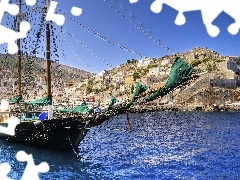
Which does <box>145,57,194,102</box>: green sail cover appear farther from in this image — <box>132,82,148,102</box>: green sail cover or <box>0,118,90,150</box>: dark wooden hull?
<box>0,118,90,150</box>: dark wooden hull

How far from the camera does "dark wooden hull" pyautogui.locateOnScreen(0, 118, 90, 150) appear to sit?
77.0 feet

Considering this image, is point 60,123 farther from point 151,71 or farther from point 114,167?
point 151,71

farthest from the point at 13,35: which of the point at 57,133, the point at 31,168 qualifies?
the point at 57,133

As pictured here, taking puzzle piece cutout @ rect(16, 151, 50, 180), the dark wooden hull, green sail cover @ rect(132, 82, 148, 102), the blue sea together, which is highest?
green sail cover @ rect(132, 82, 148, 102)

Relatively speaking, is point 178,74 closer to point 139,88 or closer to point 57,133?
point 139,88

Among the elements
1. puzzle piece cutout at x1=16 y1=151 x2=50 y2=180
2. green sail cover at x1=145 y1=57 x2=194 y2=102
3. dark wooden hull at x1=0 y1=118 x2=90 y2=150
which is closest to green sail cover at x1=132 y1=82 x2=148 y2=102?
green sail cover at x1=145 y1=57 x2=194 y2=102

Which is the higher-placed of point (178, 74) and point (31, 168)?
point (178, 74)

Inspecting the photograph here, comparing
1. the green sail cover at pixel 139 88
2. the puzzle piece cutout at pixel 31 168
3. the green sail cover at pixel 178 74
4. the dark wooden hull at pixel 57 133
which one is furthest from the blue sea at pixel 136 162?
the green sail cover at pixel 178 74

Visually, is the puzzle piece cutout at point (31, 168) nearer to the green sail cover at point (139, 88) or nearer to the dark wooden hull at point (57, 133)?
the dark wooden hull at point (57, 133)

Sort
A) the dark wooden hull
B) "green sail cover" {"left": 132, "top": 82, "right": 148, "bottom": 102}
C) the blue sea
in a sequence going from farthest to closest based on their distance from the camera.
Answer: the dark wooden hull, the blue sea, "green sail cover" {"left": 132, "top": 82, "right": 148, "bottom": 102}

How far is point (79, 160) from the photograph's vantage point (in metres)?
22.1

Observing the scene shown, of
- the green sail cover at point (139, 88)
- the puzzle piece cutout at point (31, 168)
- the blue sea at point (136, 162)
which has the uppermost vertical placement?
the green sail cover at point (139, 88)

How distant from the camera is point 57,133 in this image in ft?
78.6

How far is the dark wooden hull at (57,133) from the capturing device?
23484 millimetres
